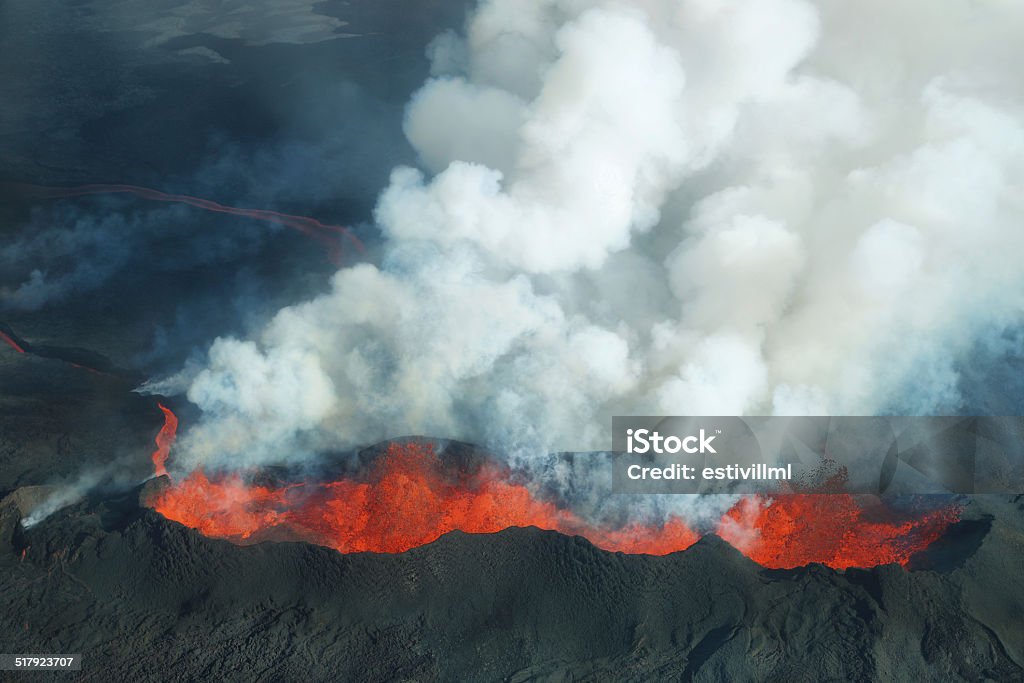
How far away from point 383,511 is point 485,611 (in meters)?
3.56

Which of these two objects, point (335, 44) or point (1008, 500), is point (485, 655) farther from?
point (335, 44)

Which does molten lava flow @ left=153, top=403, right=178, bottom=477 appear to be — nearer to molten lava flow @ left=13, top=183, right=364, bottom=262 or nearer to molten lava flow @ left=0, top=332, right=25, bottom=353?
molten lava flow @ left=0, top=332, right=25, bottom=353

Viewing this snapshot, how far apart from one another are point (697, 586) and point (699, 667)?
1.87 meters

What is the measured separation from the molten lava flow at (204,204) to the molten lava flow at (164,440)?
10144 millimetres

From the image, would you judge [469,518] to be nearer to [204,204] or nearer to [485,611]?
[485,611]

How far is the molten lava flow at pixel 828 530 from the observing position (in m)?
19.5

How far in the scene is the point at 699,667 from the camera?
16797mm

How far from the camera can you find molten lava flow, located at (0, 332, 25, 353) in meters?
25.4

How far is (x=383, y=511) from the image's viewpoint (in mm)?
19906

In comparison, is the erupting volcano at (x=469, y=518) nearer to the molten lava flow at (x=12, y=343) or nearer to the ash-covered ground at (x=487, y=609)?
the ash-covered ground at (x=487, y=609)

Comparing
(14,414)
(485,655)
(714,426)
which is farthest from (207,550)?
(714,426)

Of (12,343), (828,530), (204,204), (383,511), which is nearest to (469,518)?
(383,511)

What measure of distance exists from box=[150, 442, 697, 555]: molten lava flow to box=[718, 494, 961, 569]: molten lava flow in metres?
1.44

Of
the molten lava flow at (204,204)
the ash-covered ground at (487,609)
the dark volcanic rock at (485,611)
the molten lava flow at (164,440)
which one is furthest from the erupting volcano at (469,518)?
the molten lava flow at (204,204)
